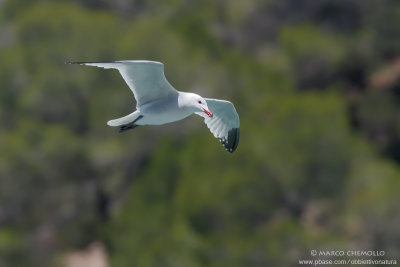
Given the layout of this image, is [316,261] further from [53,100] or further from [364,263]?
[53,100]

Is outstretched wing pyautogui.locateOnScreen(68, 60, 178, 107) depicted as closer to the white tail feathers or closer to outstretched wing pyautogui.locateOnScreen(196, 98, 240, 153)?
the white tail feathers

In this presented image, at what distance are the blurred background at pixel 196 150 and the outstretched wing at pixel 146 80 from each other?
4.74 m

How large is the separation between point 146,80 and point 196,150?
22.0ft

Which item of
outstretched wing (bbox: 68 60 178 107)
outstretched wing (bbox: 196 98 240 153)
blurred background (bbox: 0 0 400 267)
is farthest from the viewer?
blurred background (bbox: 0 0 400 267)

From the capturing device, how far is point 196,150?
14500 mm

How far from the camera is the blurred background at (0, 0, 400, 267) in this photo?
42.8ft

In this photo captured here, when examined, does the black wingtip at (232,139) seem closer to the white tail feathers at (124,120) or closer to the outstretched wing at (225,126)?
the outstretched wing at (225,126)

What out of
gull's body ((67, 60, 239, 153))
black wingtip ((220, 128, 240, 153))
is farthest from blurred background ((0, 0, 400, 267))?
gull's body ((67, 60, 239, 153))

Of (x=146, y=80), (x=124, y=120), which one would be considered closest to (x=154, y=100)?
(x=146, y=80)

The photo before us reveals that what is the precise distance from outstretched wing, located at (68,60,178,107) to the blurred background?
15.6 ft

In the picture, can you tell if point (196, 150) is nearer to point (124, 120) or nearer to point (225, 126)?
point (225, 126)

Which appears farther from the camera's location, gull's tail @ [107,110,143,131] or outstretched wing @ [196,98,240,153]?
outstretched wing @ [196,98,240,153]

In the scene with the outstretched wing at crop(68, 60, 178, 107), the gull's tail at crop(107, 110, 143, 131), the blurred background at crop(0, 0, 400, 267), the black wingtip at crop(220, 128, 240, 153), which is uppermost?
the outstretched wing at crop(68, 60, 178, 107)

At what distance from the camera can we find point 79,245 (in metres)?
15.6
